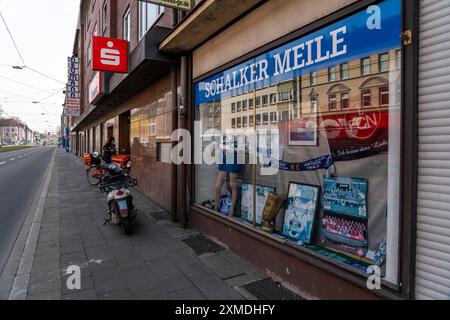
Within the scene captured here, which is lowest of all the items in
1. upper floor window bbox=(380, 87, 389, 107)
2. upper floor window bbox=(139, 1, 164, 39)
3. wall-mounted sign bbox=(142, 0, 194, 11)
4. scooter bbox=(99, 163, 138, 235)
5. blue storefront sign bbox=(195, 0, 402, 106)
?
scooter bbox=(99, 163, 138, 235)

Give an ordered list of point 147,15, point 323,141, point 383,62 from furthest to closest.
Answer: point 147,15 → point 323,141 → point 383,62

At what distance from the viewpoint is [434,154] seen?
2.25m

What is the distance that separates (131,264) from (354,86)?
11.6 feet

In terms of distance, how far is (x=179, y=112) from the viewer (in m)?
6.06

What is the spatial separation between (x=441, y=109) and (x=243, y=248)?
297 centimetres

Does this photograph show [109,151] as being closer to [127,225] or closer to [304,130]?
[127,225]

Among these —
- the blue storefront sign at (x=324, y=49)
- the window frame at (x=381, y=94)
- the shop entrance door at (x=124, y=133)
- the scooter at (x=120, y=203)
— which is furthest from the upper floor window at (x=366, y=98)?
the shop entrance door at (x=124, y=133)

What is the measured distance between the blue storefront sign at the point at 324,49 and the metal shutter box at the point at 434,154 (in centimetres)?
30

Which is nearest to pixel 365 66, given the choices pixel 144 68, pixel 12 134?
pixel 144 68

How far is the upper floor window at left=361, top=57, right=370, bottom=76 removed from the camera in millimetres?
2973

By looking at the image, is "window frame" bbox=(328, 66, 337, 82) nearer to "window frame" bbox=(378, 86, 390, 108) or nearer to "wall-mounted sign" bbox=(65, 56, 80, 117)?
"window frame" bbox=(378, 86, 390, 108)

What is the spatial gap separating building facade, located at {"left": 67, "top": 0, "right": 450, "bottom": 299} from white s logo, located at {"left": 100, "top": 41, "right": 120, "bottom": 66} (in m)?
1.51

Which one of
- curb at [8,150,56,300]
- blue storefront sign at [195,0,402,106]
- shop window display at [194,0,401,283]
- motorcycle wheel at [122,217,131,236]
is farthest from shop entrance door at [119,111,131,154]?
blue storefront sign at [195,0,402,106]

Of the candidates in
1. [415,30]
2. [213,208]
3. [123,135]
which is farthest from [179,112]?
[123,135]
